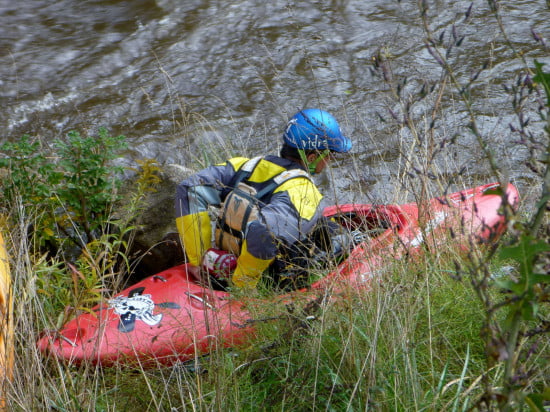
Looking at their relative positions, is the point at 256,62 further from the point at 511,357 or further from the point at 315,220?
the point at 511,357

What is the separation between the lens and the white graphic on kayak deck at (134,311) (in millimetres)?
3240

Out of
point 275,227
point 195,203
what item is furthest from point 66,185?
point 275,227

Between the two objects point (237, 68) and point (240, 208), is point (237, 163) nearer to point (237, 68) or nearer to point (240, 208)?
point (240, 208)

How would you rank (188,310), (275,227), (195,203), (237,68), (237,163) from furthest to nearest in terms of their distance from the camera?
(237,68), (237,163), (195,203), (275,227), (188,310)

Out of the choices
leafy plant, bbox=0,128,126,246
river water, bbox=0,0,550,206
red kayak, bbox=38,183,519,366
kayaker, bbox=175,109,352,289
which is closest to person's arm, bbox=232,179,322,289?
kayaker, bbox=175,109,352,289

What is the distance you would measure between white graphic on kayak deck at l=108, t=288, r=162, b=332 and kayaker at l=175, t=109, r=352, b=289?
0.30m

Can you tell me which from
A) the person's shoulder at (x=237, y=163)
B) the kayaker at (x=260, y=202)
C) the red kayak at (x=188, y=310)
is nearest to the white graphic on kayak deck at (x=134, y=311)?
the red kayak at (x=188, y=310)

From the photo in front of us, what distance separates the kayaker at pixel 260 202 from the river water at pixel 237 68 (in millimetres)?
1570

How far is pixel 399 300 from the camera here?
2434 mm

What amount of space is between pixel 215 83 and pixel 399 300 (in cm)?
496

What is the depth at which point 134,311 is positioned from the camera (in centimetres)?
331

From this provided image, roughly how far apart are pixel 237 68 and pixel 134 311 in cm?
440

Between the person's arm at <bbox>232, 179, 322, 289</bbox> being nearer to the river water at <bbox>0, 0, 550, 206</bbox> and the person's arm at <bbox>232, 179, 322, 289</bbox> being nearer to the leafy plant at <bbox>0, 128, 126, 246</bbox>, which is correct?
the leafy plant at <bbox>0, 128, 126, 246</bbox>

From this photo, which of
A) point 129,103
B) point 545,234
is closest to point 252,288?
point 545,234
